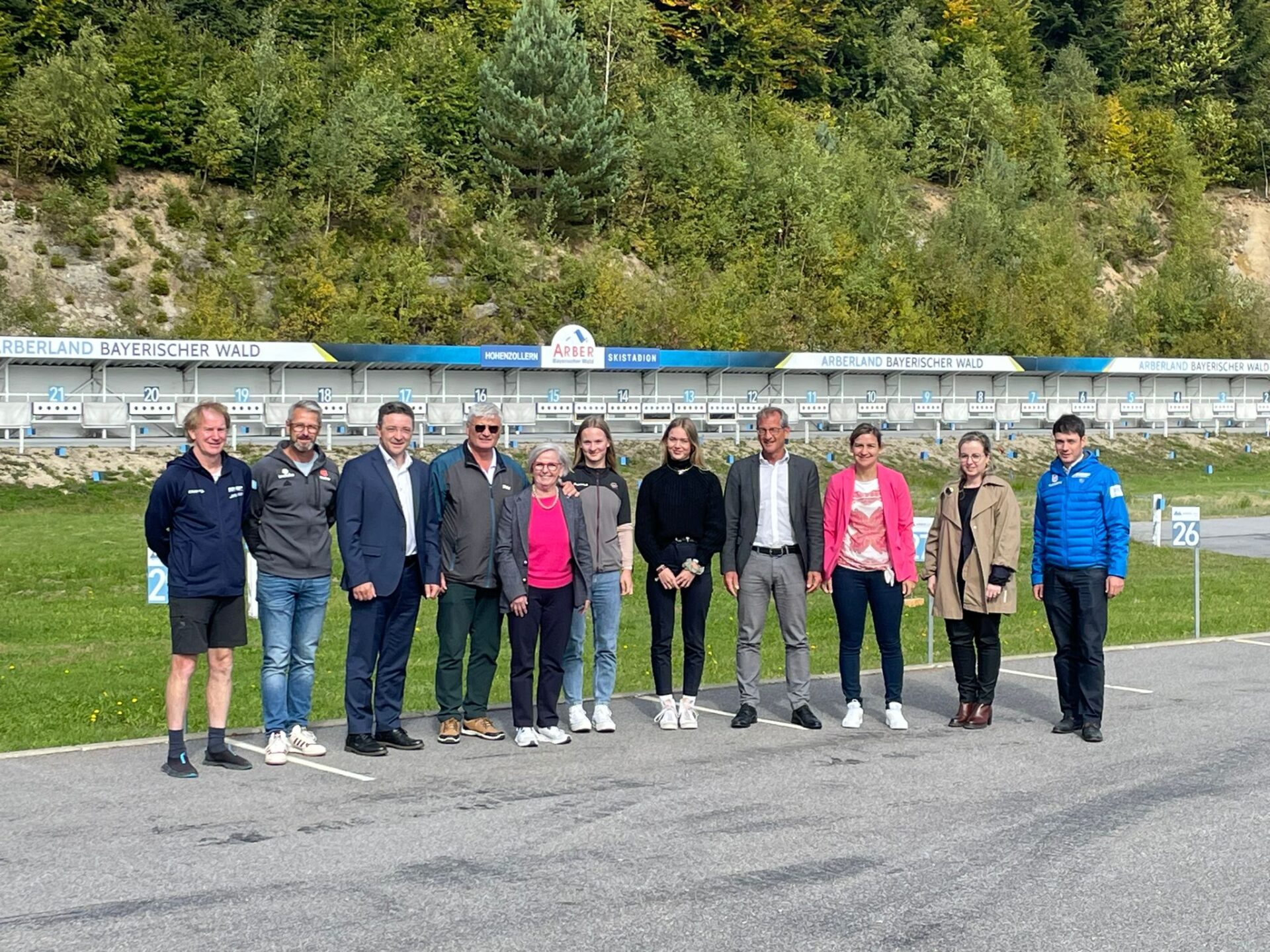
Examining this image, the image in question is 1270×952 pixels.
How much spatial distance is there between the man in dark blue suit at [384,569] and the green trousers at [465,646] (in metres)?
0.24

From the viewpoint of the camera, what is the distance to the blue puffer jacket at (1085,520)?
11.2 meters

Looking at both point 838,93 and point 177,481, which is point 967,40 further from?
point 177,481

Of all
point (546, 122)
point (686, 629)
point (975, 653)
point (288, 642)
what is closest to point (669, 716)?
point (686, 629)

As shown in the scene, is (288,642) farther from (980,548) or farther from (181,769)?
(980,548)

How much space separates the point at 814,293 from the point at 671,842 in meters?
70.9

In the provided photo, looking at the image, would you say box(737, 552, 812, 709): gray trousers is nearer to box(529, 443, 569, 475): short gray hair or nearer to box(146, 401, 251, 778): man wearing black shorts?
box(529, 443, 569, 475): short gray hair

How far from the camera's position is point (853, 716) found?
1119 centimetres

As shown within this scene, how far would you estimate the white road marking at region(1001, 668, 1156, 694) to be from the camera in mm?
12947

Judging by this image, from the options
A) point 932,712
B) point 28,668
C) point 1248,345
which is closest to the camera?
point 932,712

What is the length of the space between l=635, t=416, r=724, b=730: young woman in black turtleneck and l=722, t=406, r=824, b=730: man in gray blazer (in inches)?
9.0

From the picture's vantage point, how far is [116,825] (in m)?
8.13

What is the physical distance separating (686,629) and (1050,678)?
13.8 ft

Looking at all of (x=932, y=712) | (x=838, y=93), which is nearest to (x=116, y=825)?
(x=932, y=712)

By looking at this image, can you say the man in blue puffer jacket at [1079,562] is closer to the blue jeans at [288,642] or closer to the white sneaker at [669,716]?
the white sneaker at [669,716]
